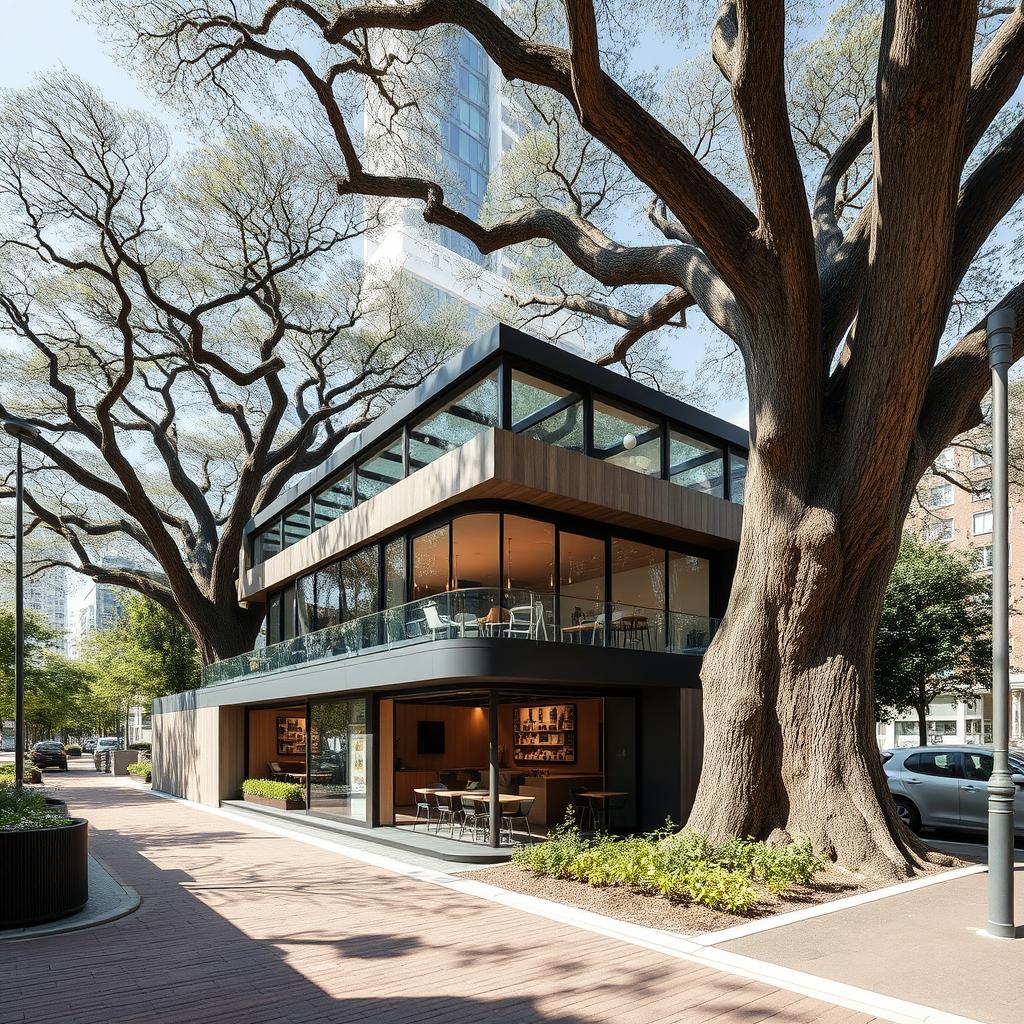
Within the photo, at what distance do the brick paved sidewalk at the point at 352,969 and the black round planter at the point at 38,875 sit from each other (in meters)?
0.59

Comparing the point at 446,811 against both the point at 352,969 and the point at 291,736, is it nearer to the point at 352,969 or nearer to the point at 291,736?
the point at 291,736

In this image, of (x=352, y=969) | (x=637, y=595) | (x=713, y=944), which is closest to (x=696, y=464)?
(x=637, y=595)

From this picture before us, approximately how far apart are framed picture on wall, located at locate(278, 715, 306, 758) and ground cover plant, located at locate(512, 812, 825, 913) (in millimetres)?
13675

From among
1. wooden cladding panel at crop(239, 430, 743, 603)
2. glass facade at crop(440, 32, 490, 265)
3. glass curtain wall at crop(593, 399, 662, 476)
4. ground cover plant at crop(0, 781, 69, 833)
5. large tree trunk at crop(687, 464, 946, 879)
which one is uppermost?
glass facade at crop(440, 32, 490, 265)

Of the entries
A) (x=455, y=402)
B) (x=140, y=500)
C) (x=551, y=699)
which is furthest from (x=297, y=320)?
(x=551, y=699)

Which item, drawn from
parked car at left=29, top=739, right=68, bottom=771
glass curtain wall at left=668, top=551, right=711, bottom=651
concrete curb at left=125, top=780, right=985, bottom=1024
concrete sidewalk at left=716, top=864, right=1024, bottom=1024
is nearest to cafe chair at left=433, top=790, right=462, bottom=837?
concrete curb at left=125, top=780, right=985, bottom=1024

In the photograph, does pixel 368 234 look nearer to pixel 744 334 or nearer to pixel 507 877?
pixel 744 334

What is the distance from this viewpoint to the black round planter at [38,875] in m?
9.06

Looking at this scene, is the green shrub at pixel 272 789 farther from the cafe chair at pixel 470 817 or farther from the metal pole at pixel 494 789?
the metal pole at pixel 494 789

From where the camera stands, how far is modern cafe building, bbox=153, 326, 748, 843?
14.5 m

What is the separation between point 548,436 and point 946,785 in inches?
350

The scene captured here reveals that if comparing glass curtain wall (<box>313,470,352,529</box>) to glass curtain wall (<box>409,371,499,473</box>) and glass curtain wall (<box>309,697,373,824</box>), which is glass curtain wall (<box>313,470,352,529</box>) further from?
glass curtain wall (<box>309,697,373,824</box>)

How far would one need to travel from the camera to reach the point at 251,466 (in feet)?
89.8

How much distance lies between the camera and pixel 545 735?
18.5 metres
